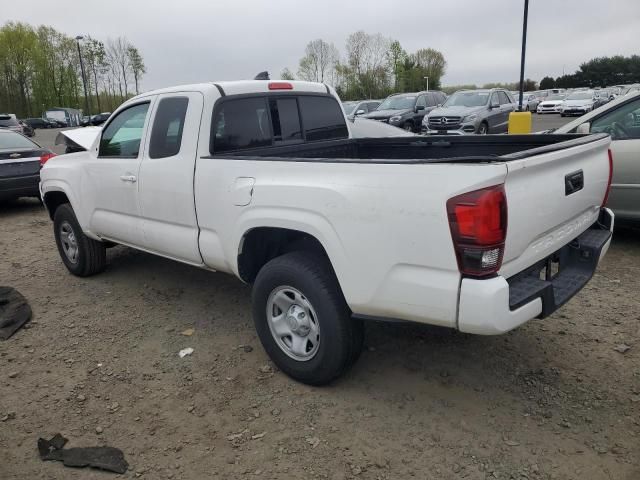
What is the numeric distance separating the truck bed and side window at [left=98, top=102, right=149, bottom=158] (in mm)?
1099

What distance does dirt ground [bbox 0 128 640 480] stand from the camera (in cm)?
269

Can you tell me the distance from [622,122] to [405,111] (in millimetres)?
12924

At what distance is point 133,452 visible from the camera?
2.85 meters

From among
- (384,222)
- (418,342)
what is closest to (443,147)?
(418,342)

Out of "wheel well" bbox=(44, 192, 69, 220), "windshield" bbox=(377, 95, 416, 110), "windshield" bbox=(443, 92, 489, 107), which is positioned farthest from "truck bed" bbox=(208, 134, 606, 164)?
"windshield" bbox=(377, 95, 416, 110)

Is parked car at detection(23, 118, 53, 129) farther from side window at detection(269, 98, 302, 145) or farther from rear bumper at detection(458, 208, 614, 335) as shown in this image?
rear bumper at detection(458, 208, 614, 335)

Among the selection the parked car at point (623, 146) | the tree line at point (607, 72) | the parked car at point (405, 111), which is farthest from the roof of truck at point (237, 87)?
the tree line at point (607, 72)

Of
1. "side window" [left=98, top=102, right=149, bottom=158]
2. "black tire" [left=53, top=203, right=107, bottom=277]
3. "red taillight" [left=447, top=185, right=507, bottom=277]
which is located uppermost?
"side window" [left=98, top=102, right=149, bottom=158]

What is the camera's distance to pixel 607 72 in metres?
77.8

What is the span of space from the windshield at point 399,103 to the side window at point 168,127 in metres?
15.5

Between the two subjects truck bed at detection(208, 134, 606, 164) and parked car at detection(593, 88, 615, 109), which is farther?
parked car at detection(593, 88, 615, 109)

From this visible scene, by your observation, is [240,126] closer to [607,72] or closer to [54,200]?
[54,200]

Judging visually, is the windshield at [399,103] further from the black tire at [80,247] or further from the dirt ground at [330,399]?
the dirt ground at [330,399]

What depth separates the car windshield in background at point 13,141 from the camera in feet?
31.0
